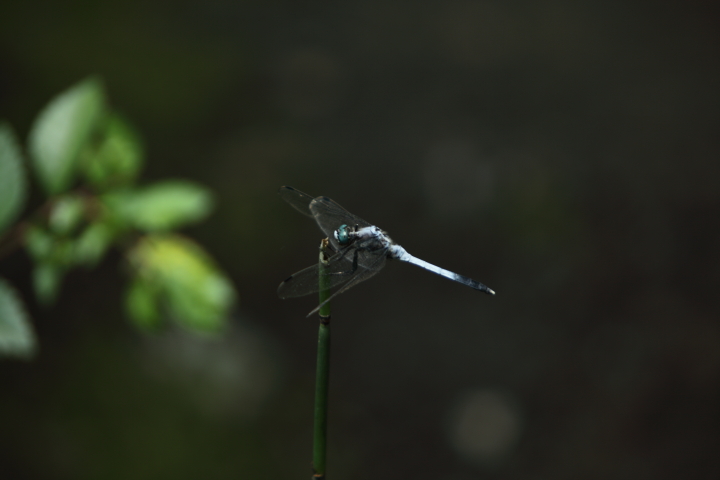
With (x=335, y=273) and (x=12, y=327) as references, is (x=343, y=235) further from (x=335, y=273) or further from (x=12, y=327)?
(x=12, y=327)

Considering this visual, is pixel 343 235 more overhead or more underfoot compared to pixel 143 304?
more overhead

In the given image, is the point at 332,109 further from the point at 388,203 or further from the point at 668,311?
the point at 668,311

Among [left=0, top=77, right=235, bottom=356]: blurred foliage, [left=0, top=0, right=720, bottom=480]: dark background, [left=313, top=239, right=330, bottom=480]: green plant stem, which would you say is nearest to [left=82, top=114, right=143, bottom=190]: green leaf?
[left=0, top=77, right=235, bottom=356]: blurred foliage

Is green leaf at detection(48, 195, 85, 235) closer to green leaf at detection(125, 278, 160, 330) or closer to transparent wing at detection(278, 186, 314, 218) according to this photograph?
green leaf at detection(125, 278, 160, 330)

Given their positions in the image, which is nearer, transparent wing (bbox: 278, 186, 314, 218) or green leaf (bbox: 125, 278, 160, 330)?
green leaf (bbox: 125, 278, 160, 330)

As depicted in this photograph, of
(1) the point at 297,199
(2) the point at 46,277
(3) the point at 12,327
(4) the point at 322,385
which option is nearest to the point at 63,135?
(2) the point at 46,277

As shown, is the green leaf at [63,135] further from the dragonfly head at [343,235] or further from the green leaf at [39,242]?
the dragonfly head at [343,235]
